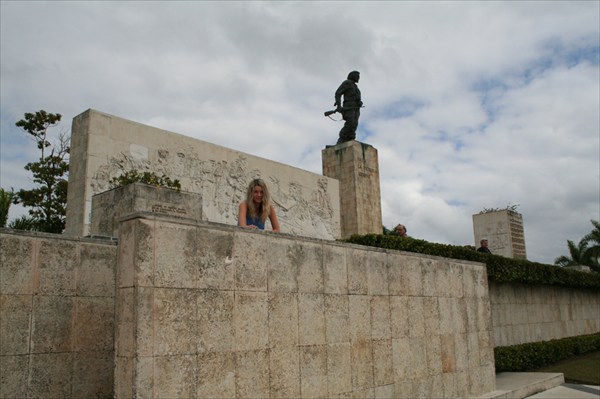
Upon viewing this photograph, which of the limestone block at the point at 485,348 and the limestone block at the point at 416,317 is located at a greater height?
the limestone block at the point at 416,317

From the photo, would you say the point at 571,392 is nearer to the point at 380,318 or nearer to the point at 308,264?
the point at 380,318

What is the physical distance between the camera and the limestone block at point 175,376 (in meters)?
3.85

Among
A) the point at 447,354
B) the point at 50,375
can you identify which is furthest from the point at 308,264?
the point at 447,354

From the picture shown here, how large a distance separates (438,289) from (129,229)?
4567mm

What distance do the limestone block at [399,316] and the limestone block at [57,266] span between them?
3480 mm

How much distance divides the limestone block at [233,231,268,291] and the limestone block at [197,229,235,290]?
0.22 feet

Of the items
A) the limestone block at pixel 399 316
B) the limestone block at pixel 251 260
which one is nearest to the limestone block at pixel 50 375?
the limestone block at pixel 251 260

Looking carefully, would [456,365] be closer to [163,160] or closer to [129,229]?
[129,229]

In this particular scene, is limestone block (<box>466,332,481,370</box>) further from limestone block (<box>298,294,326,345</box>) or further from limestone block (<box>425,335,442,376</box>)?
limestone block (<box>298,294,326,345</box>)

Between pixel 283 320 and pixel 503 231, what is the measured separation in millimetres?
16321

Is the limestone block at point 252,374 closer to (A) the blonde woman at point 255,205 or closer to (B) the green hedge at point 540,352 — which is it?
(A) the blonde woman at point 255,205

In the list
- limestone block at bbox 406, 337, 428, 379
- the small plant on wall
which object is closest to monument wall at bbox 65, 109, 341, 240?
the small plant on wall

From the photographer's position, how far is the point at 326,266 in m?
5.51

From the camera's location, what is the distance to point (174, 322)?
4.02m
